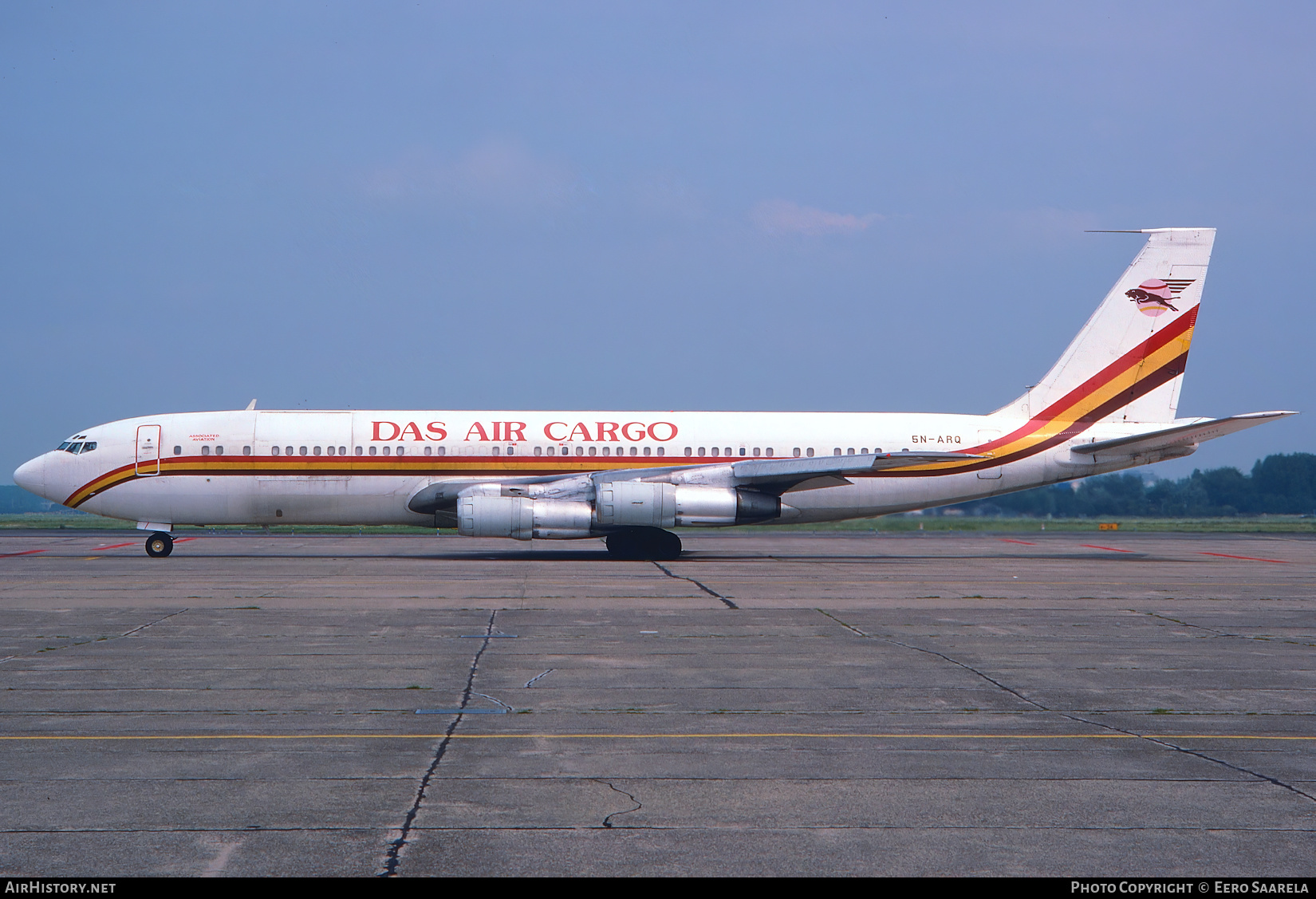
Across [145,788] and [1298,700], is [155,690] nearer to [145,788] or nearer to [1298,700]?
[145,788]

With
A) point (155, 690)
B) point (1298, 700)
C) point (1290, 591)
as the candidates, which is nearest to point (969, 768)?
point (1298, 700)

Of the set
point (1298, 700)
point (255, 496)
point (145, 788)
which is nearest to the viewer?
point (145, 788)

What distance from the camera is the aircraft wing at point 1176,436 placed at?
90.7 feet

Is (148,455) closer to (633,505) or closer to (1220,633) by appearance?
(633,505)

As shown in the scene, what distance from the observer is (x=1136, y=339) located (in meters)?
32.2

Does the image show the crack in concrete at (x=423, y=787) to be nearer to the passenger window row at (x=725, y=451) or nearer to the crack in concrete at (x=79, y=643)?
the crack in concrete at (x=79, y=643)

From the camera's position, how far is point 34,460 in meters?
30.0

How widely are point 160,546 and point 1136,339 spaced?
93.5 feet

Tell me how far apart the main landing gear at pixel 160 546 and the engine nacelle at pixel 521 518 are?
8.12 meters

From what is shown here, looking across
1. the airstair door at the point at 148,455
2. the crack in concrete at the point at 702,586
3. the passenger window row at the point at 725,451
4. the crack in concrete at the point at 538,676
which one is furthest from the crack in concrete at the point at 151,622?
the passenger window row at the point at 725,451

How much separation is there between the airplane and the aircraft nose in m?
0.06

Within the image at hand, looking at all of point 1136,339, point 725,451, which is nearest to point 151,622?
point 725,451
